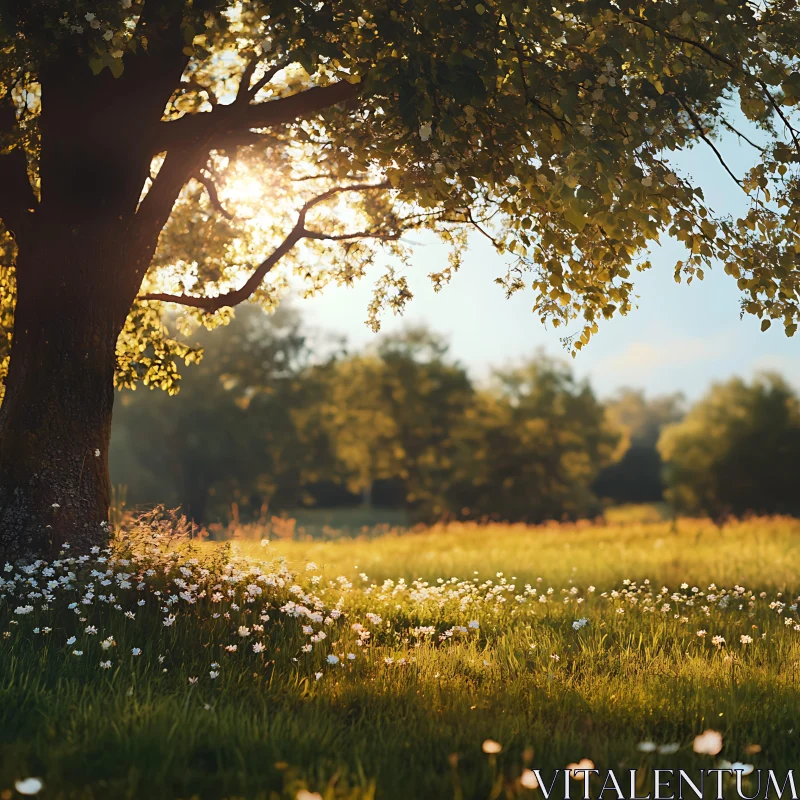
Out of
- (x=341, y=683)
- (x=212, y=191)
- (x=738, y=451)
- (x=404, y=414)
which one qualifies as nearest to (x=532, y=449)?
(x=404, y=414)

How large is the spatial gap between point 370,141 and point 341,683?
585 centimetres

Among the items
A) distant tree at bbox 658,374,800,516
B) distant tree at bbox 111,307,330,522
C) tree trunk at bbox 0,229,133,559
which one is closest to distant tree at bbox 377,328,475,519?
distant tree at bbox 111,307,330,522

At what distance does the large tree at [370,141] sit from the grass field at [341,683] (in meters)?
2.19

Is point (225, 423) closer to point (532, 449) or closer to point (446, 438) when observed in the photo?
point (446, 438)

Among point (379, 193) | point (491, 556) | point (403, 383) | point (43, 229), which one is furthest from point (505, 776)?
point (403, 383)

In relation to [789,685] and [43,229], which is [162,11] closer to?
[43,229]

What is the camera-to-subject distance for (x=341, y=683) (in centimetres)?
523

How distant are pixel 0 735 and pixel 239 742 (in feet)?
4.47

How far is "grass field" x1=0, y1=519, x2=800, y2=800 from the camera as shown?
3791 mm

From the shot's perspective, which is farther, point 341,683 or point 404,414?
point 404,414

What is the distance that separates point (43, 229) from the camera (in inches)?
342

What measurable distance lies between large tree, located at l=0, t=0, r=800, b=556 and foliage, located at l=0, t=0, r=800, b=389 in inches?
1.2

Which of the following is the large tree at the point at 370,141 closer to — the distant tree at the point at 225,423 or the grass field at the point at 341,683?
the grass field at the point at 341,683

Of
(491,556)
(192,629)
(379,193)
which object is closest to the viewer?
(192,629)
